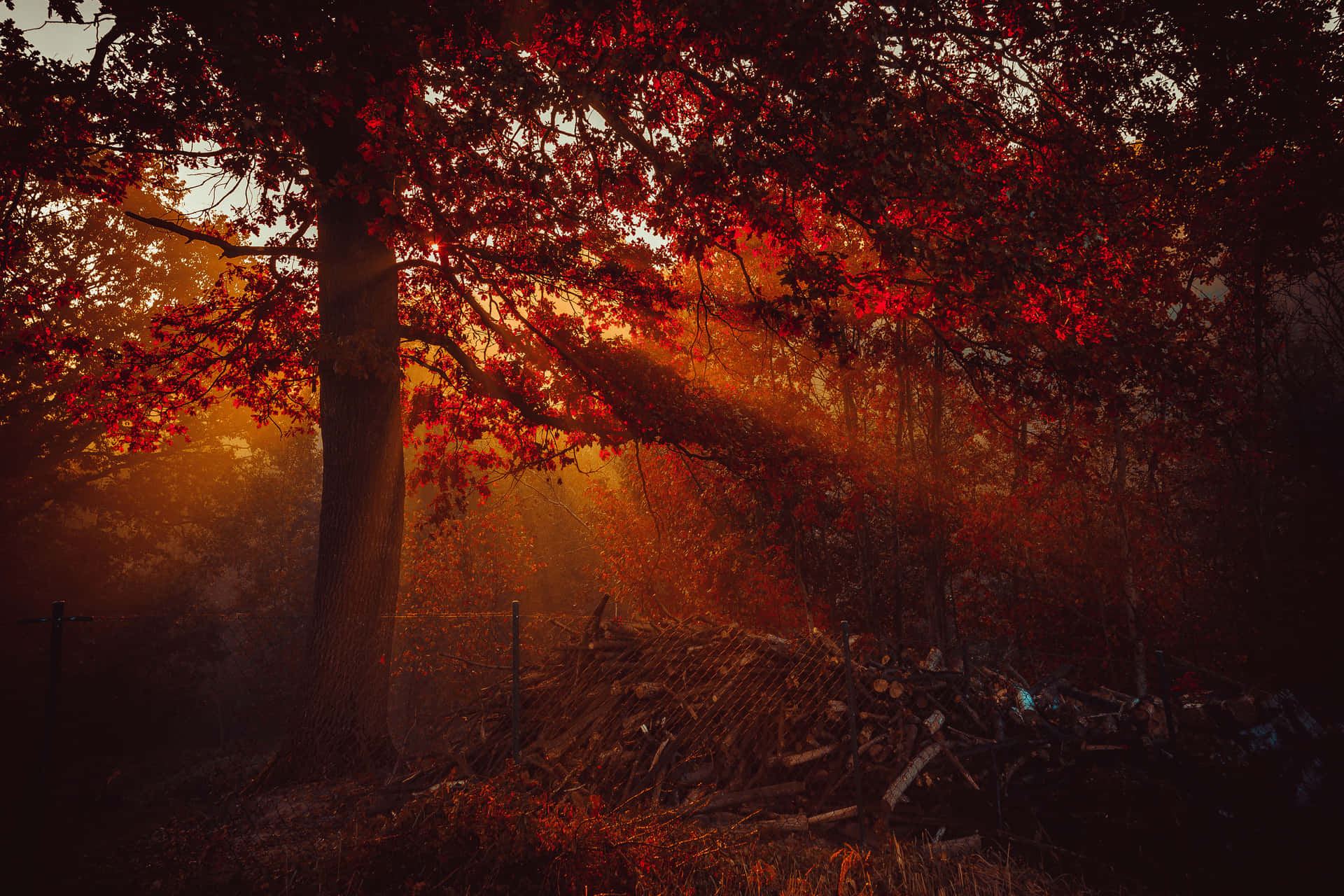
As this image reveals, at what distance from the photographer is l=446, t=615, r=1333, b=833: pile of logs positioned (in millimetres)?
7250

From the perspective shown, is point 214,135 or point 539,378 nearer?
point 214,135

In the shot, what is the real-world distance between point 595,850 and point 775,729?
12.4ft

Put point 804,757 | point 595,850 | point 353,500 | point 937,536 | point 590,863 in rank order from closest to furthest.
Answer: point 590,863, point 595,850, point 804,757, point 353,500, point 937,536

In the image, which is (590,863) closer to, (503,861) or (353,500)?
(503,861)

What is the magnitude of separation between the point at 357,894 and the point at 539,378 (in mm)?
6831

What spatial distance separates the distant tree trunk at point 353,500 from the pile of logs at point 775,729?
1373mm

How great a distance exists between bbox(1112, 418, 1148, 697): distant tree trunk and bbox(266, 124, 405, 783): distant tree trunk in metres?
15.6

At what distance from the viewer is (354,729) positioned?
7770 millimetres

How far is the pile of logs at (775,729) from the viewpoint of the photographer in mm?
7250

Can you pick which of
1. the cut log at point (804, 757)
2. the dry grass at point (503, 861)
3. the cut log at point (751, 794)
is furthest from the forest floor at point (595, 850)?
the cut log at point (804, 757)

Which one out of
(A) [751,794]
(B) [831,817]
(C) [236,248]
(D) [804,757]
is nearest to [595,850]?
(A) [751,794]

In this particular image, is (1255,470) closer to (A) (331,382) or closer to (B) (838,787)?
(B) (838,787)

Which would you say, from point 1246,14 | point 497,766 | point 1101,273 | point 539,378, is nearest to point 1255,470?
point 1246,14

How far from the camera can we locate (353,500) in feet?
26.9
